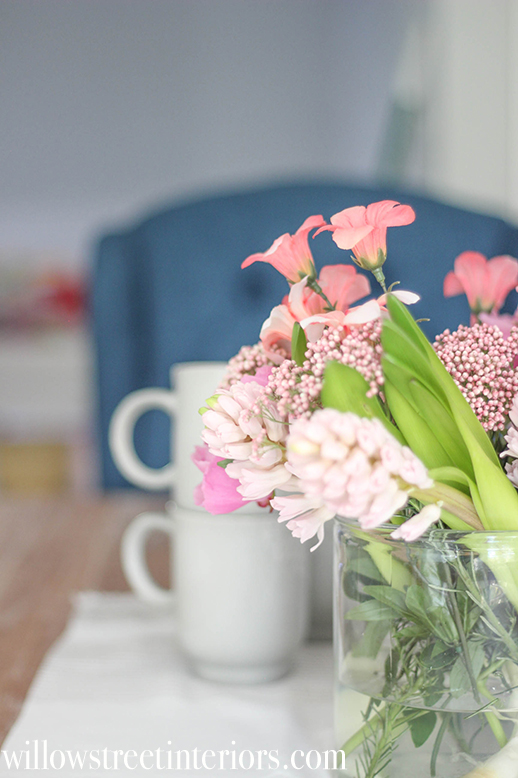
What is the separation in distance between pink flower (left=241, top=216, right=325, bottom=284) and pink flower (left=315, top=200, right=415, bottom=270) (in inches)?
0.5

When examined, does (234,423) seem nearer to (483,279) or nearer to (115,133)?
(483,279)

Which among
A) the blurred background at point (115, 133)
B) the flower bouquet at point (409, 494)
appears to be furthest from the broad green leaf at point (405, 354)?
the blurred background at point (115, 133)

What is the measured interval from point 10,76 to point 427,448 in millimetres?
3741

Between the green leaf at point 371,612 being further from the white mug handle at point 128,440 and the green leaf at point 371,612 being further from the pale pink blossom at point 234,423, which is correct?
the white mug handle at point 128,440

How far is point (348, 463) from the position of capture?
6.3 inches

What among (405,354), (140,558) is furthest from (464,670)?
(140,558)

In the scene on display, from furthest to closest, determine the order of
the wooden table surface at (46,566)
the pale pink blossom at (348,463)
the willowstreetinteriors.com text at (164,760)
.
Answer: the wooden table surface at (46,566)
the willowstreetinteriors.com text at (164,760)
the pale pink blossom at (348,463)

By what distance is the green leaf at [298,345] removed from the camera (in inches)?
8.6

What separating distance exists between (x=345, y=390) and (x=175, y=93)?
→ 3515 mm

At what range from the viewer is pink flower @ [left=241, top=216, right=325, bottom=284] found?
0.76 ft

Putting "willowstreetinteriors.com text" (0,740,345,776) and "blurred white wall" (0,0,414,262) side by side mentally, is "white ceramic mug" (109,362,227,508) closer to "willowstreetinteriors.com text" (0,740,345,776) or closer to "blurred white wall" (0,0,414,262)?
"willowstreetinteriors.com text" (0,740,345,776)

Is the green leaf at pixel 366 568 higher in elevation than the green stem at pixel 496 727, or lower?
higher

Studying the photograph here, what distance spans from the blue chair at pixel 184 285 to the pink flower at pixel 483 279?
760 mm

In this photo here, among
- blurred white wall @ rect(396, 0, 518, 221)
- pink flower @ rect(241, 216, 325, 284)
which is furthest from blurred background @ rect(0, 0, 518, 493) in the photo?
pink flower @ rect(241, 216, 325, 284)
